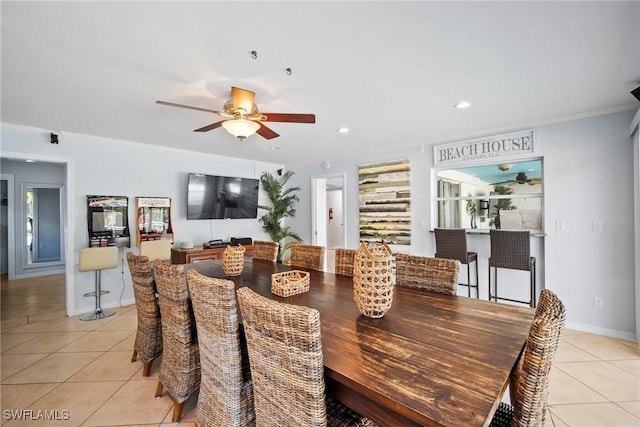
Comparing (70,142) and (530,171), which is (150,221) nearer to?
(70,142)

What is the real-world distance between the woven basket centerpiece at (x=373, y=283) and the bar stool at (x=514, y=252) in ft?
8.06

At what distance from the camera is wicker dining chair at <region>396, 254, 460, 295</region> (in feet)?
6.17

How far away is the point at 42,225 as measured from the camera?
20.9 feet

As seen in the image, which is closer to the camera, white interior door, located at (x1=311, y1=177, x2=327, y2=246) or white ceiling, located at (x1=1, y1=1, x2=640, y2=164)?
white ceiling, located at (x1=1, y1=1, x2=640, y2=164)

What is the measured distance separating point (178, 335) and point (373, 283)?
1346 mm

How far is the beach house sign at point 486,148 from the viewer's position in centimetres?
350

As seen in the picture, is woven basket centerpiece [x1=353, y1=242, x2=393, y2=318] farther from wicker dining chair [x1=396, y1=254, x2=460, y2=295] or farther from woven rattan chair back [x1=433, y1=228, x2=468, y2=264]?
woven rattan chair back [x1=433, y1=228, x2=468, y2=264]

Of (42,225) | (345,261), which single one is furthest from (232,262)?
(42,225)

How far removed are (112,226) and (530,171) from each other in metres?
5.83

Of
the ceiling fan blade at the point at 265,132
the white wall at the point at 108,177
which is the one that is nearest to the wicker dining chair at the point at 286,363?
the ceiling fan blade at the point at 265,132

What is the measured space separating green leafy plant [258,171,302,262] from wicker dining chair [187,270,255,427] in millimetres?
4358

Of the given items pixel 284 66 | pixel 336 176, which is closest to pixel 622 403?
pixel 284 66

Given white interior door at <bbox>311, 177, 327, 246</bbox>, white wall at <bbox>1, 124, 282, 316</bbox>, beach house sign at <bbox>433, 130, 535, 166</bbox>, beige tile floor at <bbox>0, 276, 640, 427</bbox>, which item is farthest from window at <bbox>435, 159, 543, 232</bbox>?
white wall at <bbox>1, 124, 282, 316</bbox>

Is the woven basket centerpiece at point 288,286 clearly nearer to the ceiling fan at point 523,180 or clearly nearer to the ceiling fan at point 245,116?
the ceiling fan at point 245,116
